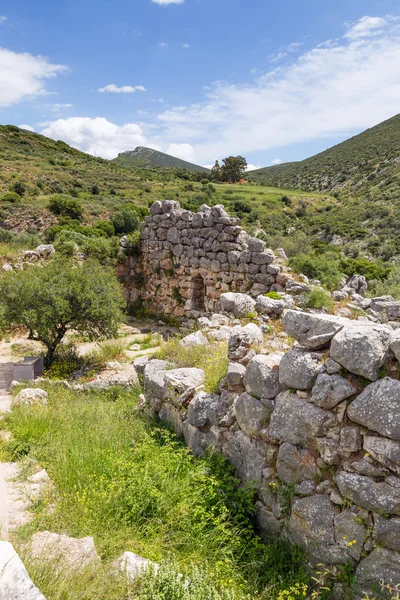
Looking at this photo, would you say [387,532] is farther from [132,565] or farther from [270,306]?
[270,306]

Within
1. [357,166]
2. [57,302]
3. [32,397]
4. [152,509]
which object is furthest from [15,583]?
[357,166]

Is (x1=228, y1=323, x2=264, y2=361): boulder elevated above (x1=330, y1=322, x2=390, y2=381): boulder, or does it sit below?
below

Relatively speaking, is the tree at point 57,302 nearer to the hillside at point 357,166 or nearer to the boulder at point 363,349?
the boulder at point 363,349

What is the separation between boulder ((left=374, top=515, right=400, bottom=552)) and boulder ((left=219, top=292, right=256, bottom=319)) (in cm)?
627

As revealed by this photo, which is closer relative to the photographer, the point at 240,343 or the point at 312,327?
the point at 312,327

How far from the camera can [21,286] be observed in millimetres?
9070

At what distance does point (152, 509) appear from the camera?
3.78 metres

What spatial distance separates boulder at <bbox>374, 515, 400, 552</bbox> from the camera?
9.78 ft

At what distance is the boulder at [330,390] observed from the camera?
A: 11.0ft

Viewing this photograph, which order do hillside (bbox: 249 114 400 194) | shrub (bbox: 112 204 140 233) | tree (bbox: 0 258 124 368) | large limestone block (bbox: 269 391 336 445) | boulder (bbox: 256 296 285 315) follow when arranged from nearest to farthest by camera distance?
1. large limestone block (bbox: 269 391 336 445)
2. tree (bbox: 0 258 124 368)
3. boulder (bbox: 256 296 285 315)
4. shrub (bbox: 112 204 140 233)
5. hillside (bbox: 249 114 400 194)

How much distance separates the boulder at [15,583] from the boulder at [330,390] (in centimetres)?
245

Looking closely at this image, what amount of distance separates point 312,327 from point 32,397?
5021 millimetres

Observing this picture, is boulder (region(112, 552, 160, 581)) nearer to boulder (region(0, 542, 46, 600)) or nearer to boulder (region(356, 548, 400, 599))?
boulder (region(0, 542, 46, 600))

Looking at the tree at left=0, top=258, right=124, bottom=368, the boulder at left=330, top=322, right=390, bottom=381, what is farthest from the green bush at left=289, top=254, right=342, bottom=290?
the boulder at left=330, top=322, right=390, bottom=381
